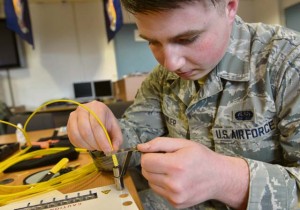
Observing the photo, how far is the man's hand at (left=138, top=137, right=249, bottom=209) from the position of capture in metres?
0.40

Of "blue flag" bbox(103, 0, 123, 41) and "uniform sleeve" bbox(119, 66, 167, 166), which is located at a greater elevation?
"blue flag" bbox(103, 0, 123, 41)

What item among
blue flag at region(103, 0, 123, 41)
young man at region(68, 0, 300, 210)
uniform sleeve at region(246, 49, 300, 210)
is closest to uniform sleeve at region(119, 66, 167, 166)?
young man at region(68, 0, 300, 210)

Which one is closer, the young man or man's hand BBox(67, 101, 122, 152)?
the young man

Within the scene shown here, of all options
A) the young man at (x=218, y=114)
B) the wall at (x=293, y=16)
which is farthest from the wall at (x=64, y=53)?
the young man at (x=218, y=114)

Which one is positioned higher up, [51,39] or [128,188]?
[51,39]

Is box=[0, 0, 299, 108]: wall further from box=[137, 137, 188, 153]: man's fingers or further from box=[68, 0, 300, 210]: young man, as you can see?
box=[137, 137, 188, 153]: man's fingers

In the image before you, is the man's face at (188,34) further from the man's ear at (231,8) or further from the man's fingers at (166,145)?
the man's fingers at (166,145)

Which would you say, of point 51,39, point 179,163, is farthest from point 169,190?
point 51,39

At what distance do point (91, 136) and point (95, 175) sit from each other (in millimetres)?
117

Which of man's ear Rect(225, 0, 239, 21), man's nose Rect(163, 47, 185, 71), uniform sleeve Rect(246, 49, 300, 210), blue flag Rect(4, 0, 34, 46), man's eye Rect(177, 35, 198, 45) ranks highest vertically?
blue flag Rect(4, 0, 34, 46)

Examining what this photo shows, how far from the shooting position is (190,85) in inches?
28.0

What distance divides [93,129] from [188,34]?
30 centimetres

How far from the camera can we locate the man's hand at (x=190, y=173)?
1.31 feet

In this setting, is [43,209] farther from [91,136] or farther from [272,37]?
[272,37]
